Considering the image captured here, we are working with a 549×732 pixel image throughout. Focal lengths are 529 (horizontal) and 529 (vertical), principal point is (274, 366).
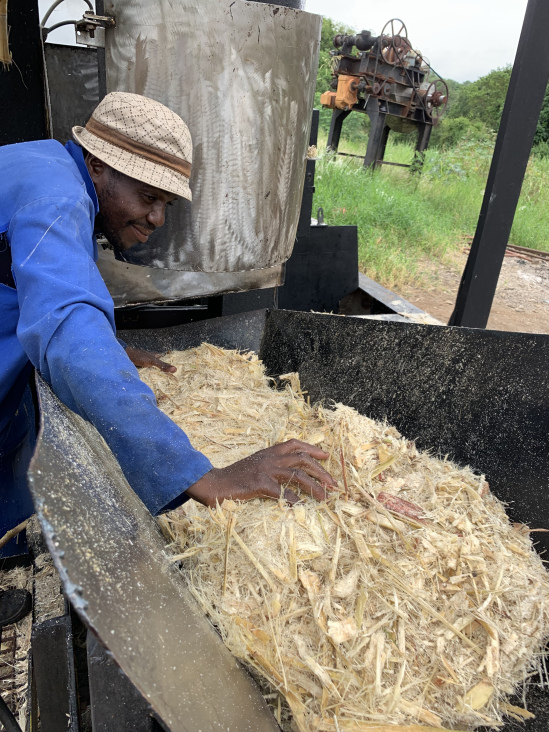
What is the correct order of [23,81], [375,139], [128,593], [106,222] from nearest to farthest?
[128,593] → [106,222] → [23,81] → [375,139]

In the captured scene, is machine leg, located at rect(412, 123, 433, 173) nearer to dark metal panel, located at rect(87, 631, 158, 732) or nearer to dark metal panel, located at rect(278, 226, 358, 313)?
dark metal panel, located at rect(278, 226, 358, 313)

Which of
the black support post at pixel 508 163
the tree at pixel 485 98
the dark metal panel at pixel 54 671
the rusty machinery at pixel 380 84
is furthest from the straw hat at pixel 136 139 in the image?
the tree at pixel 485 98

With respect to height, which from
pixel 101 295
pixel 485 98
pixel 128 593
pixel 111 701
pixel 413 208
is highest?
pixel 485 98

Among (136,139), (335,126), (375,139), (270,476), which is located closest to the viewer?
(270,476)

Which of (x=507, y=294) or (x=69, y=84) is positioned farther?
(x=507, y=294)

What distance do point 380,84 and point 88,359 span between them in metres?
11.8

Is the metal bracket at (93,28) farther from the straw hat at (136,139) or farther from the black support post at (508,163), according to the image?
the black support post at (508,163)

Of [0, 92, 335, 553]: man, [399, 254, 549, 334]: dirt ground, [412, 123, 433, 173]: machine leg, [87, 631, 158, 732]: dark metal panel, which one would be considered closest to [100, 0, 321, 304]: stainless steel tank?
[0, 92, 335, 553]: man

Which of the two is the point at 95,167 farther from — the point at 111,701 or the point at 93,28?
the point at 111,701

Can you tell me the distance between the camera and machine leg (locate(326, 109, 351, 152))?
12365 millimetres

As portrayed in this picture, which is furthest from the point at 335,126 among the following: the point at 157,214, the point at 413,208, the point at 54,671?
the point at 54,671

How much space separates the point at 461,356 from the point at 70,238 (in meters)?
1.85

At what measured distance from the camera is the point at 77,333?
1.26 m

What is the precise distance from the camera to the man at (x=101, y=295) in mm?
1264
